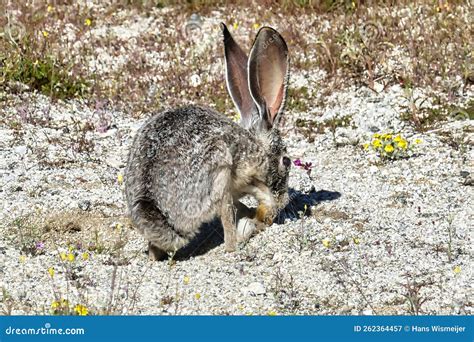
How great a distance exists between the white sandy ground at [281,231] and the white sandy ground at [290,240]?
0.02m

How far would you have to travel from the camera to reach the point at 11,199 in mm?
9320

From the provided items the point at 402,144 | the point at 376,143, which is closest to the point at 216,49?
the point at 376,143

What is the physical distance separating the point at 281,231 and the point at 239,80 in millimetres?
1648

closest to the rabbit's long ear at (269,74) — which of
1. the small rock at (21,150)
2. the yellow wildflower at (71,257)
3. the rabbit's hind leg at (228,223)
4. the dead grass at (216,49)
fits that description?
the rabbit's hind leg at (228,223)

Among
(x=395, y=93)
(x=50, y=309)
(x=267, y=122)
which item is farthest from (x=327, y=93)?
(x=50, y=309)

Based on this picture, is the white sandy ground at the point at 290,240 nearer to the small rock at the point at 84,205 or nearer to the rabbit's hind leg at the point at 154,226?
the small rock at the point at 84,205

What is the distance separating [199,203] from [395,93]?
4.69m

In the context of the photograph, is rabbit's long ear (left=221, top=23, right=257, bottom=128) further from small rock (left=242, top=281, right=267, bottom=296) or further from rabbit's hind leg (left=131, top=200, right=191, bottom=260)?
small rock (left=242, top=281, right=267, bottom=296)

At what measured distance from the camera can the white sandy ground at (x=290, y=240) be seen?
7.23 metres

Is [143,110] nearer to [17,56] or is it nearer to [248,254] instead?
[17,56]

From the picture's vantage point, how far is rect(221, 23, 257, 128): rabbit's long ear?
30.3ft

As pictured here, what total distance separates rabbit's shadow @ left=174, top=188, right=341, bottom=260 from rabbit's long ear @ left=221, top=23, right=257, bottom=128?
97cm

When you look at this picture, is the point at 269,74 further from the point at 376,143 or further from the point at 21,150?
the point at 21,150

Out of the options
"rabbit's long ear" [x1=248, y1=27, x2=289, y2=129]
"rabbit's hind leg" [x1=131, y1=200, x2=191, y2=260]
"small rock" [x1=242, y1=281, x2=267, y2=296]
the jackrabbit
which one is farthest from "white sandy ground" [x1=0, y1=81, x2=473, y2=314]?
"rabbit's long ear" [x1=248, y1=27, x2=289, y2=129]
